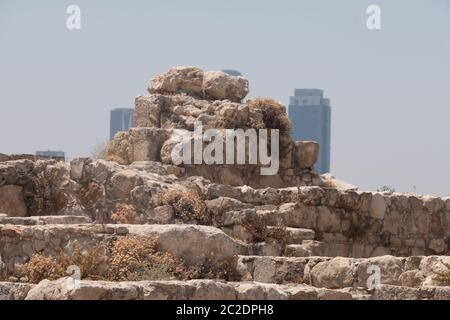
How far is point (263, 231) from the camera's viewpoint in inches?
804

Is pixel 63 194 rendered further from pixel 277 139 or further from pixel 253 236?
pixel 277 139

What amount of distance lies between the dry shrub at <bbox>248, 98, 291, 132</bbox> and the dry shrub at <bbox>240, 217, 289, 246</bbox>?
4.90 meters

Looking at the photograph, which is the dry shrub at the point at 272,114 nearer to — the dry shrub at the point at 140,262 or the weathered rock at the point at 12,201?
the weathered rock at the point at 12,201

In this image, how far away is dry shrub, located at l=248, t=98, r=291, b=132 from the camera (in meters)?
25.3

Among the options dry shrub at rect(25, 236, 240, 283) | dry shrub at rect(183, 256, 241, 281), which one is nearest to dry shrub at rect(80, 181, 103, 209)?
dry shrub at rect(183, 256, 241, 281)

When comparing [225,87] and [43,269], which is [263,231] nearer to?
[43,269]

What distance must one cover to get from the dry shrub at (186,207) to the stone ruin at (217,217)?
0.02m

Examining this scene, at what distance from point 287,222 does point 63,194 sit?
11.9ft

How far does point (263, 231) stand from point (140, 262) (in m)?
6.44

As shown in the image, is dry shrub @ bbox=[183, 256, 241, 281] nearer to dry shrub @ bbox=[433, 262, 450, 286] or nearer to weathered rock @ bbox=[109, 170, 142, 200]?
dry shrub @ bbox=[433, 262, 450, 286]

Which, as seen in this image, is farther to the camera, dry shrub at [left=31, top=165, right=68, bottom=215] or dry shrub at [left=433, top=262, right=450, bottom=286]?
dry shrub at [left=31, top=165, right=68, bottom=215]

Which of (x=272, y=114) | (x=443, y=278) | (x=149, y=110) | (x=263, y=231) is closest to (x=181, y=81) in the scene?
(x=149, y=110)

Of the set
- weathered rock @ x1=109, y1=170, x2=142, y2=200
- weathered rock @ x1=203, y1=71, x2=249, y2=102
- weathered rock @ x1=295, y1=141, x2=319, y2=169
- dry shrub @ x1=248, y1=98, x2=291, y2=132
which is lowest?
weathered rock @ x1=109, y1=170, x2=142, y2=200

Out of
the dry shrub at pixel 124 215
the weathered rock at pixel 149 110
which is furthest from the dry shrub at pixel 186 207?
the weathered rock at pixel 149 110
